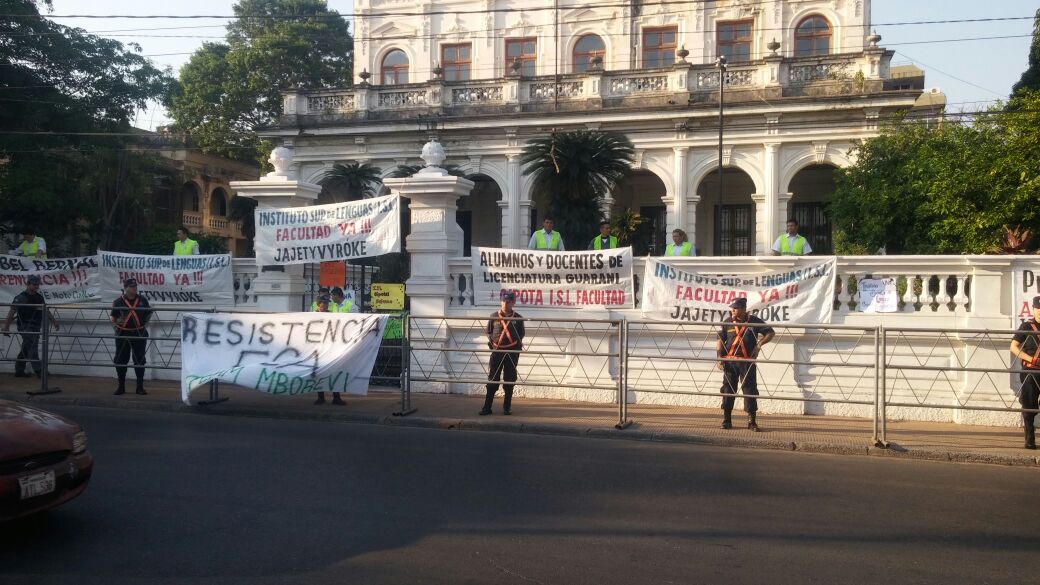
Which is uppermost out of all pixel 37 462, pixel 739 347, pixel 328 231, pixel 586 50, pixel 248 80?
pixel 248 80

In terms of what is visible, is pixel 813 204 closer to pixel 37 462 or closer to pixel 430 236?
pixel 430 236

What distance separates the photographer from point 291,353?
36.8 feet

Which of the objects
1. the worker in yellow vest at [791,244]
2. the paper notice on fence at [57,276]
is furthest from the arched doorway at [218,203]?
the worker in yellow vest at [791,244]

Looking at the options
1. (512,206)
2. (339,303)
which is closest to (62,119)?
(512,206)

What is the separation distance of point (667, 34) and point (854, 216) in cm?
1312

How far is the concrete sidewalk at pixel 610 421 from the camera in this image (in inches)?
383

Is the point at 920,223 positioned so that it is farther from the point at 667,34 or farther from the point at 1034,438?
the point at 667,34

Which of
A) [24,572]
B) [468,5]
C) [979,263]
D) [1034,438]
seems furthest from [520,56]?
[24,572]

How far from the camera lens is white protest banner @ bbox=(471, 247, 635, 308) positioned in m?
12.4

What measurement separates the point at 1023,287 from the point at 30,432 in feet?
35.4

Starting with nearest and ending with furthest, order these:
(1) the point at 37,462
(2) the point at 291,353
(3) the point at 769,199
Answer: (1) the point at 37,462, (2) the point at 291,353, (3) the point at 769,199

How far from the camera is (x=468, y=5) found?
31391 mm

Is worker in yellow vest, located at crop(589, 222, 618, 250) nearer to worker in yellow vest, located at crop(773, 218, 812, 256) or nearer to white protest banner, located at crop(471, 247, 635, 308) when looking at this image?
white protest banner, located at crop(471, 247, 635, 308)

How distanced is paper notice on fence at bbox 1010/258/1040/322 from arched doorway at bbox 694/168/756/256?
1743 centimetres
